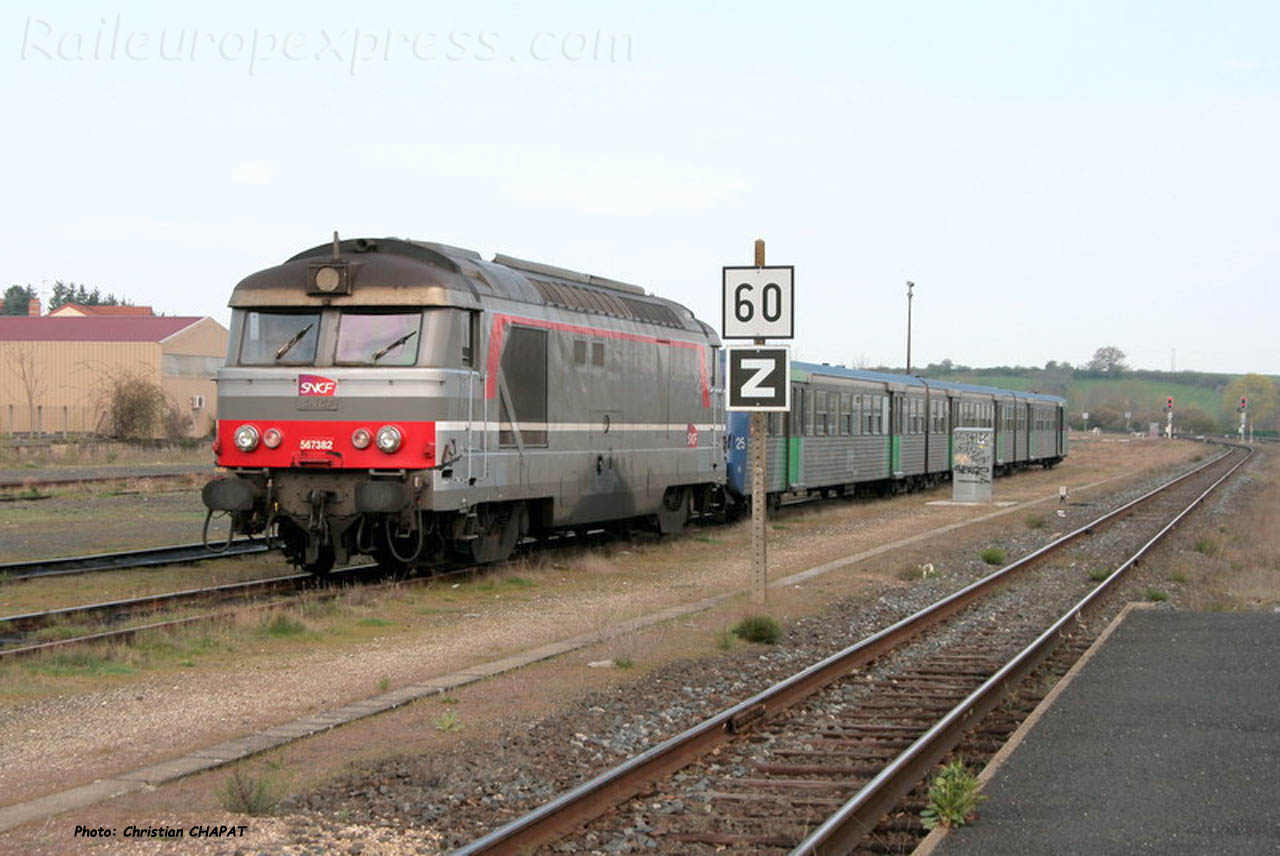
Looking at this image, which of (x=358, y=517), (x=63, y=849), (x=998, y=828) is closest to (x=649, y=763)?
(x=998, y=828)

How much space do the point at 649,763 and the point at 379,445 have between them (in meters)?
7.38

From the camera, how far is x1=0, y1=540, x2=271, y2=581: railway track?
54.1 feet

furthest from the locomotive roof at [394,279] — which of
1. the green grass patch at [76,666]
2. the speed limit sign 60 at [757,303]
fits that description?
the green grass patch at [76,666]

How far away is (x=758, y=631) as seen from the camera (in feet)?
40.2

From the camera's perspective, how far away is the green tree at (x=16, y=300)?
14088cm

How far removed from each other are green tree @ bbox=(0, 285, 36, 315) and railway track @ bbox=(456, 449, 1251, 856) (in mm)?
139153

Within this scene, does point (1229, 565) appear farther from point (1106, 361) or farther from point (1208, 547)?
point (1106, 361)

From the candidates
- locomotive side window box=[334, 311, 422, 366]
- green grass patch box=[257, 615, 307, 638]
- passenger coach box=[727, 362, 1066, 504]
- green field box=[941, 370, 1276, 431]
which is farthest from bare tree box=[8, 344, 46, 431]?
green field box=[941, 370, 1276, 431]

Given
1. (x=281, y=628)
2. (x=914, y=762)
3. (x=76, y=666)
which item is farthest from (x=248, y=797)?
(x=281, y=628)

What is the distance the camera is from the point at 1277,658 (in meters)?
11.5

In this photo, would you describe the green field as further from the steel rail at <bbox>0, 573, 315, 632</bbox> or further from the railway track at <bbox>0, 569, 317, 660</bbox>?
the railway track at <bbox>0, 569, 317, 660</bbox>

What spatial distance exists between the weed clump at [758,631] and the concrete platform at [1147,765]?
2.66 m

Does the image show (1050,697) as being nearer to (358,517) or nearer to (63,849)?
(63,849)

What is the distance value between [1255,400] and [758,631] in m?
166
